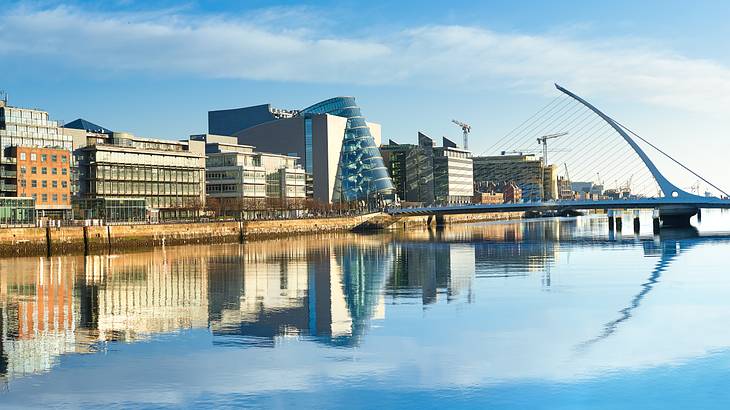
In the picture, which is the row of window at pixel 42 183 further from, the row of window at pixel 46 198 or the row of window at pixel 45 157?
the row of window at pixel 45 157

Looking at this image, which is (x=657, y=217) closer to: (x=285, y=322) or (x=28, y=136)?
(x=28, y=136)

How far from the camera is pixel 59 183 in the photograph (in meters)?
66.3

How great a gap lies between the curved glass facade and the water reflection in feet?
209

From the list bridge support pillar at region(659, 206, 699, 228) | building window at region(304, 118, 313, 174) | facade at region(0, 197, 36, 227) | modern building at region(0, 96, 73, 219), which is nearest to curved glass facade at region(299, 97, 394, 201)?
building window at region(304, 118, 313, 174)

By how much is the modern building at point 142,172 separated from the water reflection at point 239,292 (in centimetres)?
2132

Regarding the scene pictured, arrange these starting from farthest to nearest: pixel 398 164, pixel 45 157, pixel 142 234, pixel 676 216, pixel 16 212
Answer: pixel 398 164 → pixel 676 216 → pixel 45 157 → pixel 142 234 → pixel 16 212

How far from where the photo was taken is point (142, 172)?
78312 mm

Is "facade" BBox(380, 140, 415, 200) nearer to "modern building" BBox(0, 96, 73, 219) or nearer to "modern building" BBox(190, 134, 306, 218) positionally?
"modern building" BBox(190, 134, 306, 218)

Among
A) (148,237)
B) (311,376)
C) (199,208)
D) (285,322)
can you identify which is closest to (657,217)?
(199,208)

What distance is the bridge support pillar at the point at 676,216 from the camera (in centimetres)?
8662

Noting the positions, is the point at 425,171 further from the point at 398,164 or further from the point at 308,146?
the point at 308,146

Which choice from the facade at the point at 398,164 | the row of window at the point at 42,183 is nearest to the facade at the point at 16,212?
the row of window at the point at 42,183

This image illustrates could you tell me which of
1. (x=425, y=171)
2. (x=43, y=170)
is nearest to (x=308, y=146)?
(x=425, y=171)

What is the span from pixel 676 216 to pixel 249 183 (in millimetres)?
41953
